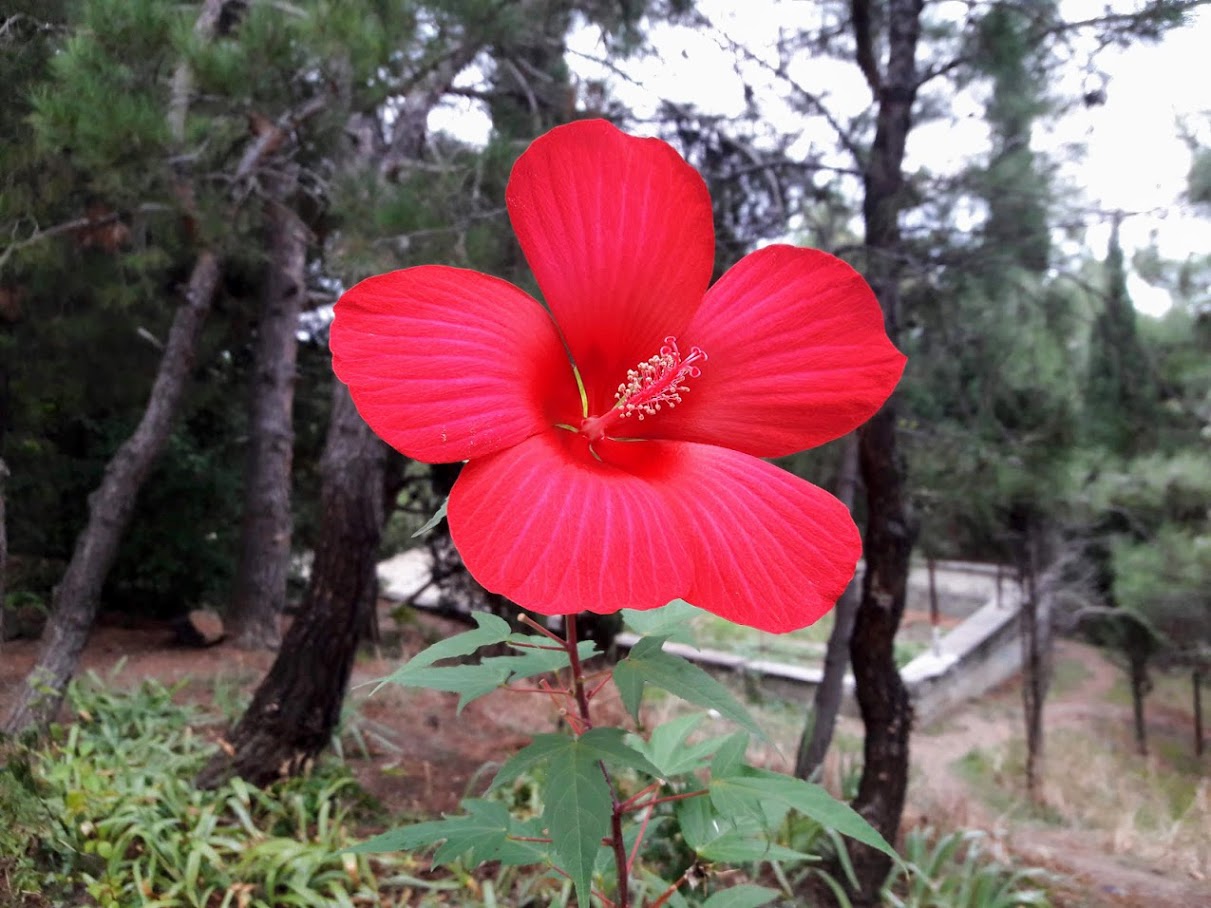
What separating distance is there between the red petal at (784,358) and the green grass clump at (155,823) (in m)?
0.67

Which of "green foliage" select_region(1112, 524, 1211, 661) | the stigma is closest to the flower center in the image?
the stigma

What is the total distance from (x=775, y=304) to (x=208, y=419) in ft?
8.59

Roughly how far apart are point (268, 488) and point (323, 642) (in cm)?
168

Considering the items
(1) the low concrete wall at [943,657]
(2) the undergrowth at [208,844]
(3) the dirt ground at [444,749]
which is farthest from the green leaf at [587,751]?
(1) the low concrete wall at [943,657]

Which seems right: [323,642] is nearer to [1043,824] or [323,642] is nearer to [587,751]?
[587,751]

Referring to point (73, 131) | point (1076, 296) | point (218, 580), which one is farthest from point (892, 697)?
point (218, 580)

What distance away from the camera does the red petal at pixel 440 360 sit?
0.42 metres

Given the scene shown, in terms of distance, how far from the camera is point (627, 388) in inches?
20.7

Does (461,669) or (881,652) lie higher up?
(461,669)

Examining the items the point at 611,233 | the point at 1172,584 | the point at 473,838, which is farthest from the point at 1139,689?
the point at 611,233

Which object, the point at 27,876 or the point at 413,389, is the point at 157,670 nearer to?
the point at 27,876

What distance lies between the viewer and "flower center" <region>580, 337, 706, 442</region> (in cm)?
49

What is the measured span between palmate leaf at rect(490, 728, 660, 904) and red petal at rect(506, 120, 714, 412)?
28 centimetres

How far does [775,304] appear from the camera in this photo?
1.65ft
